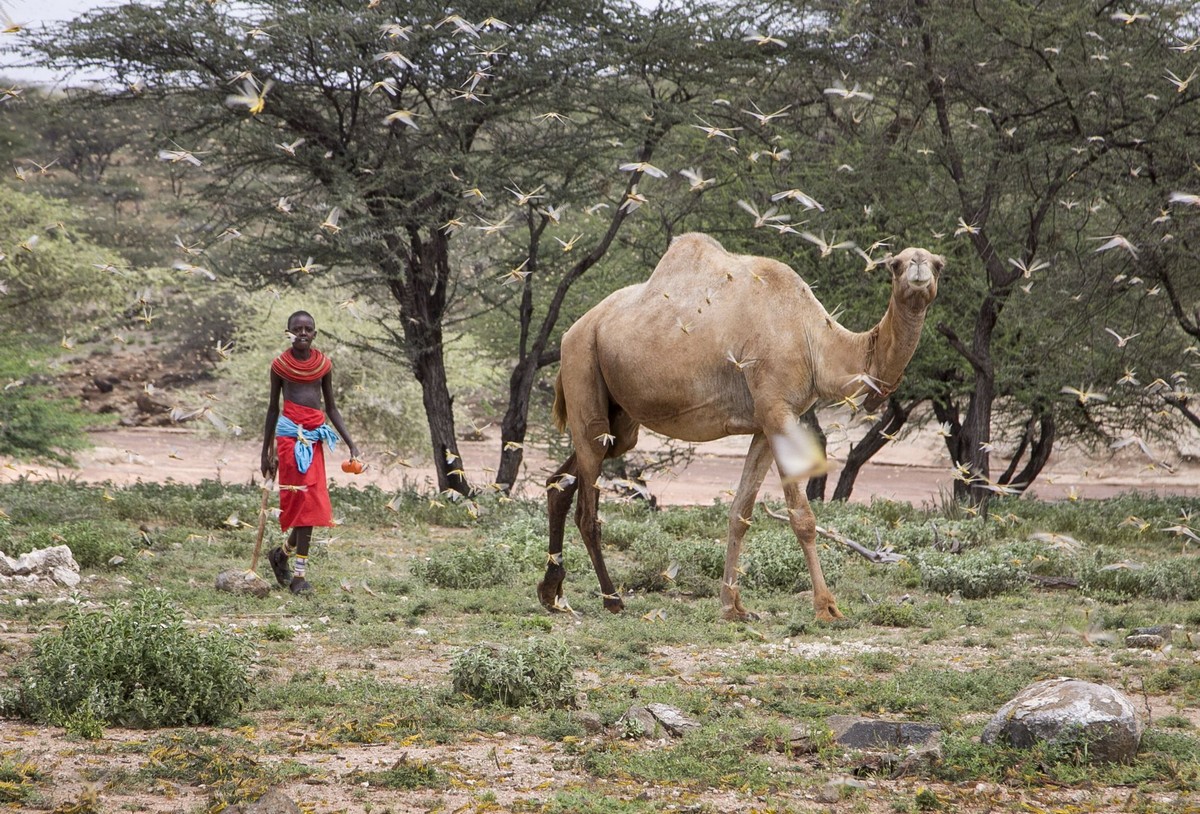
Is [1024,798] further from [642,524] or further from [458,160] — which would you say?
[458,160]

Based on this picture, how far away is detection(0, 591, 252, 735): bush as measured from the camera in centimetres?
597

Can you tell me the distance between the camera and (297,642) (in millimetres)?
8016

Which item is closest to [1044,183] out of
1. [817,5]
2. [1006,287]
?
[1006,287]

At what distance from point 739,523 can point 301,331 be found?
3.48m

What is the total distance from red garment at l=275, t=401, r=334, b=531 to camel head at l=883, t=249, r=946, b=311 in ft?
14.2

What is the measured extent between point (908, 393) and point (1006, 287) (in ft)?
17.7

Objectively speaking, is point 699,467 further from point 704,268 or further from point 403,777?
point 403,777

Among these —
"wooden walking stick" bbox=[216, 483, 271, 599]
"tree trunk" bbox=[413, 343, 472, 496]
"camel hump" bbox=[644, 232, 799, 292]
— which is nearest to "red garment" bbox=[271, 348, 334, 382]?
"wooden walking stick" bbox=[216, 483, 271, 599]

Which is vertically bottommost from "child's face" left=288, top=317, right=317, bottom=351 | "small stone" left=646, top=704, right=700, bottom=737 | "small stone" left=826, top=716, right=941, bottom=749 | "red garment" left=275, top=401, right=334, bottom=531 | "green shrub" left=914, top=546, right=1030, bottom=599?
"small stone" left=646, top=704, right=700, bottom=737

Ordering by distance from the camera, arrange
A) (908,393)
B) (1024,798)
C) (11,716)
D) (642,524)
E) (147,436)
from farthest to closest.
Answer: (147,436)
(908,393)
(642,524)
(11,716)
(1024,798)

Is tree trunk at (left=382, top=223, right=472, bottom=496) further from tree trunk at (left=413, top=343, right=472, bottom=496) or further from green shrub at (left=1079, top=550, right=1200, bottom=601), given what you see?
green shrub at (left=1079, top=550, right=1200, bottom=601)

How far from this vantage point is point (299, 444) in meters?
9.62

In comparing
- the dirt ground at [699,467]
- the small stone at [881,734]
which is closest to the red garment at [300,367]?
the small stone at [881,734]

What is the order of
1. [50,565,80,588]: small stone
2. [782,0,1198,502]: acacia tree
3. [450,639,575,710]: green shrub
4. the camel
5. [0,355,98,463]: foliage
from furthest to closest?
[0,355,98,463]: foliage
[782,0,1198,502]: acacia tree
[50,565,80,588]: small stone
the camel
[450,639,575,710]: green shrub
